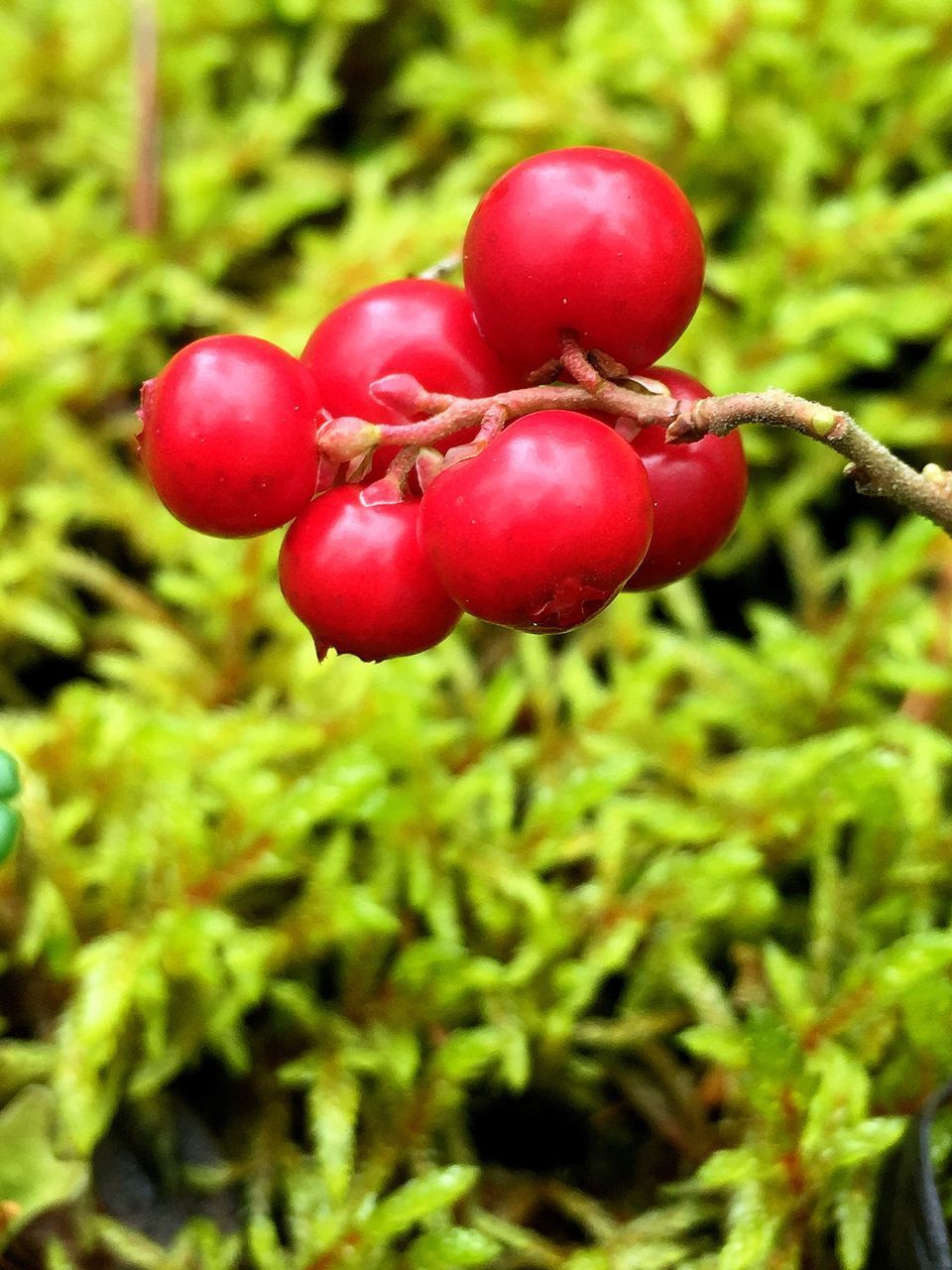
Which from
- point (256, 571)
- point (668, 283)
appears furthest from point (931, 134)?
point (668, 283)

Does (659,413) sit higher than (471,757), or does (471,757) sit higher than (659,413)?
(659,413)

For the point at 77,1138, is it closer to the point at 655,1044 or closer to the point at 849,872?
the point at 655,1044

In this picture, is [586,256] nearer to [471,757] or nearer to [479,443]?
[479,443]

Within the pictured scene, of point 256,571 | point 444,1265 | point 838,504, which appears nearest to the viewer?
point 444,1265

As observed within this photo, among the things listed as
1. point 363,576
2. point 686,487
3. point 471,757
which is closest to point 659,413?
point 686,487

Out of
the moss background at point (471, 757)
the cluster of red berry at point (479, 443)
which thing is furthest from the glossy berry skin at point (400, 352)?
the moss background at point (471, 757)

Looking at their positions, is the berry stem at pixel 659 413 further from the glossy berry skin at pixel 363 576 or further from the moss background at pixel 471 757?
the moss background at pixel 471 757
